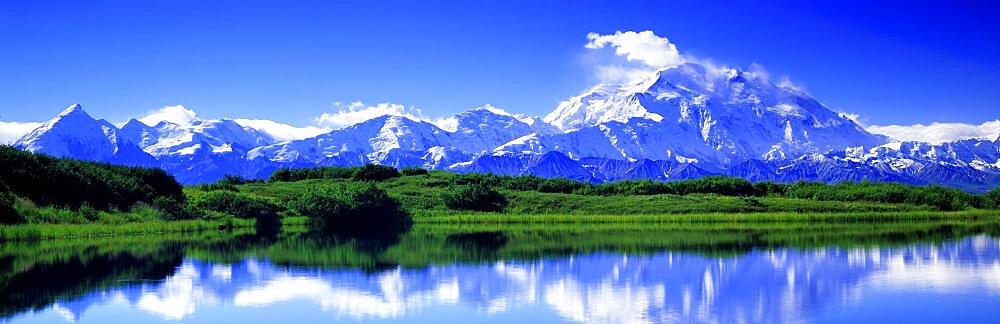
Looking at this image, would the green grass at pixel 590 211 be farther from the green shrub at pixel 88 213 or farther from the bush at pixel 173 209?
the bush at pixel 173 209

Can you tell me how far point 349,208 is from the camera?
77500 millimetres

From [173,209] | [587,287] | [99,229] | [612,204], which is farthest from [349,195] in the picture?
[587,287]

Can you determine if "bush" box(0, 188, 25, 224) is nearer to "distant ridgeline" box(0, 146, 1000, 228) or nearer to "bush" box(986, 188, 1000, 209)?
"distant ridgeline" box(0, 146, 1000, 228)

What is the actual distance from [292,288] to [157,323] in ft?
22.1

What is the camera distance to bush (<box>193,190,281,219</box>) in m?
73.6

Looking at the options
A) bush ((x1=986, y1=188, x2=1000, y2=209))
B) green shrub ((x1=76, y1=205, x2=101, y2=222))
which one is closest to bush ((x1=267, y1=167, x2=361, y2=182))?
green shrub ((x1=76, y1=205, x2=101, y2=222))

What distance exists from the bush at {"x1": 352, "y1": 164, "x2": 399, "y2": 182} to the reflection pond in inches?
2667

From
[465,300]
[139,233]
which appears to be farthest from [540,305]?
[139,233]

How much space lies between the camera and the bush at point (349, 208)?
77062mm

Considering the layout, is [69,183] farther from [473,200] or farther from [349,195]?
[473,200]

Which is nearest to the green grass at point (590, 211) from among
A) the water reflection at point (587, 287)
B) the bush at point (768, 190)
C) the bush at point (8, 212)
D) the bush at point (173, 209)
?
the bush at point (173, 209)

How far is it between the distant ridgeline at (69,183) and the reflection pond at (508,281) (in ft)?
38.8

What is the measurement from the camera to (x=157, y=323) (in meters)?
22.2

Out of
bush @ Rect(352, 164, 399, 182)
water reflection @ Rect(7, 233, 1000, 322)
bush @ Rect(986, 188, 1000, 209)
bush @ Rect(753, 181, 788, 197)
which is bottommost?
water reflection @ Rect(7, 233, 1000, 322)
